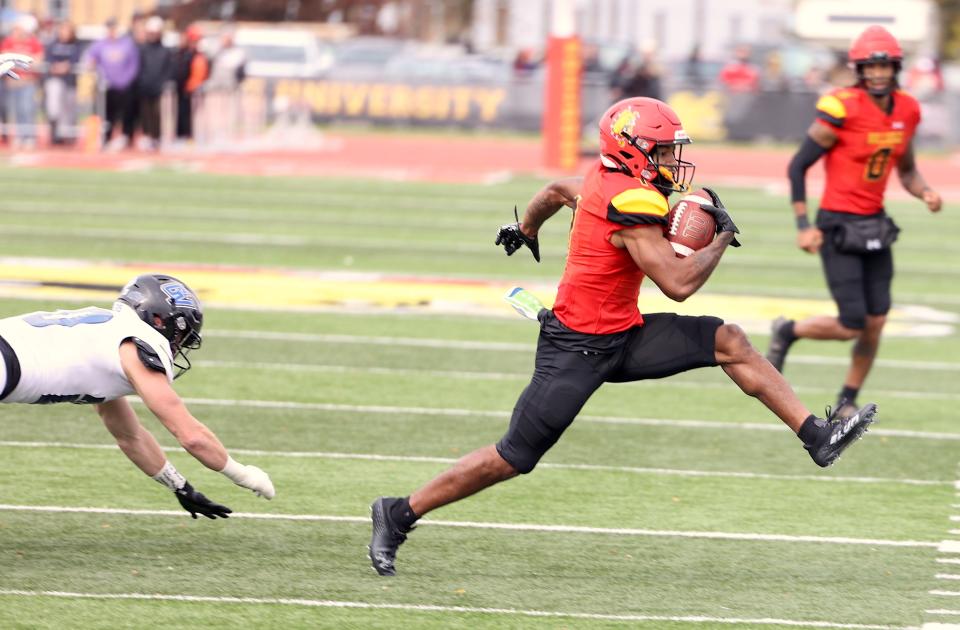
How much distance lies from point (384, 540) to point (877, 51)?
4.31 meters

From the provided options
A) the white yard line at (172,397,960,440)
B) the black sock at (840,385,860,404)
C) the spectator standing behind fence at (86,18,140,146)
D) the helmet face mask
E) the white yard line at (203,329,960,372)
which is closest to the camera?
the helmet face mask

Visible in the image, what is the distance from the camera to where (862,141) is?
9625 millimetres

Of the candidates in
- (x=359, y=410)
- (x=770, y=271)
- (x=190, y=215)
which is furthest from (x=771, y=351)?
(x=190, y=215)

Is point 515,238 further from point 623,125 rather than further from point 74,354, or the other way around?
point 74,354

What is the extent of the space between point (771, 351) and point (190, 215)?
10.8 meters

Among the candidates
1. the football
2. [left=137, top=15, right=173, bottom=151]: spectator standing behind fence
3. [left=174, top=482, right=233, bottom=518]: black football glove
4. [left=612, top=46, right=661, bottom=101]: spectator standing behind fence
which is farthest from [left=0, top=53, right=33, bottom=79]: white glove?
[left=612, top=46, right=661, bottom=101]: spectator standing behind fence

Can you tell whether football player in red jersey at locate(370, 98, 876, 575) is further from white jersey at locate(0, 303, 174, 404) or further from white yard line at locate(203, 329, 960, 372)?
white yard line at locate(203, 329, 960, 372)

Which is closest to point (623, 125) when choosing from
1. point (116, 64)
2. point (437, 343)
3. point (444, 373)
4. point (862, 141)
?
point (862, 141)

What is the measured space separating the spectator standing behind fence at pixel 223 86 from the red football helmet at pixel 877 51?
2128cm

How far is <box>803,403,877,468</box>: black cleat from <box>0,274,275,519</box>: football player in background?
6.52 ft

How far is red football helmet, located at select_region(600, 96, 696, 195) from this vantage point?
6430 millimetres

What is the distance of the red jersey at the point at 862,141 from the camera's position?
9594mm

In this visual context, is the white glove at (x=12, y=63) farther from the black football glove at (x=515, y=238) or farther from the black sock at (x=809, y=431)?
the black sock at (x=809, y=431)

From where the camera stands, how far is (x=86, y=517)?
24.0 feet
